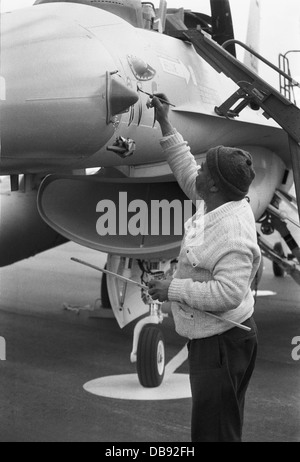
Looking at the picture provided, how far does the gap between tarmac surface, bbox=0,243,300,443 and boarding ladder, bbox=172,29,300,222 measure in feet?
5.74

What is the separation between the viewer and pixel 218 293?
3412 mm

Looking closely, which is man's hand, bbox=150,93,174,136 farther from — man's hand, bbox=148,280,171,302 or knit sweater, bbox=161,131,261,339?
man's hand, bbox=148,280,171,302

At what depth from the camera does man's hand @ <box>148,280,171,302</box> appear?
3547 millimetres

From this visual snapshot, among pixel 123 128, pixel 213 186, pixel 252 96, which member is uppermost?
pixel 213 186

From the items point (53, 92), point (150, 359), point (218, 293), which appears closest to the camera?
point (218, 293)

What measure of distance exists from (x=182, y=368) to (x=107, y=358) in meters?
0.77

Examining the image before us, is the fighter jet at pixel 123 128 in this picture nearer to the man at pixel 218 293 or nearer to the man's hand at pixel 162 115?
the man's hand at pixel 162 115

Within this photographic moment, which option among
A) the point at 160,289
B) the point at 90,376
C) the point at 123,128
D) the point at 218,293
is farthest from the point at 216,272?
the point at 90,376

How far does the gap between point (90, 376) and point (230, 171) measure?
3692 millimetres

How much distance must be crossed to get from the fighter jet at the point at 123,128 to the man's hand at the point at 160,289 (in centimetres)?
27

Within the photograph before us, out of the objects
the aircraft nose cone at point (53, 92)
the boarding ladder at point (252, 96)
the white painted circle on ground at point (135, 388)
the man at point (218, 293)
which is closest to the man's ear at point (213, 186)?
the man at point (218, 293)

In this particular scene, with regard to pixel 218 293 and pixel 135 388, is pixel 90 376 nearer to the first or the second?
pixel 135 388

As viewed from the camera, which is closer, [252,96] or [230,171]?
[230,171]

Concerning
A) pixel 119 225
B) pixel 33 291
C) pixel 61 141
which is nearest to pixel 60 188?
pixel 119 225
